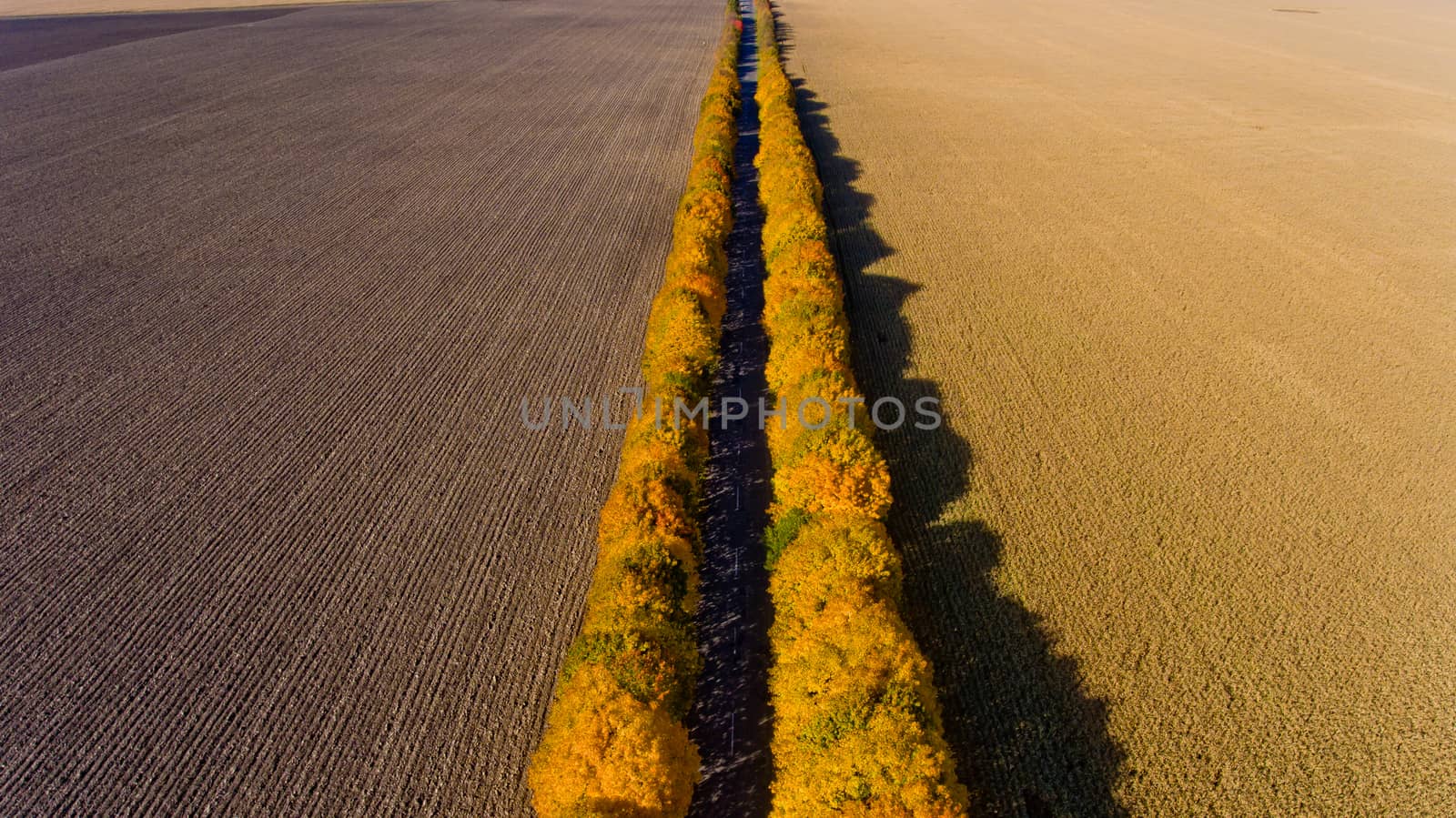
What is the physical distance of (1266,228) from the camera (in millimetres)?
34969

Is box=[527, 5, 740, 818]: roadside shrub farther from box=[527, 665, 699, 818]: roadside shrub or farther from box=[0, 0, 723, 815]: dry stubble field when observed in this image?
box=[0, 0, 723, 815]: dry stubble field

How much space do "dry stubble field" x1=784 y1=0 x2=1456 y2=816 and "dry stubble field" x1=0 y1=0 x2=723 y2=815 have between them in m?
11.3

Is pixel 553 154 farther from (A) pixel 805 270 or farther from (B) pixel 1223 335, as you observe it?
(B) pixel 1223 335

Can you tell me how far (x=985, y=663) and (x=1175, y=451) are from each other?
Answer: 11240 mm

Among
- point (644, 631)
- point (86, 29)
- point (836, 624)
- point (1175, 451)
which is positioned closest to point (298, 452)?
point (644, 631)

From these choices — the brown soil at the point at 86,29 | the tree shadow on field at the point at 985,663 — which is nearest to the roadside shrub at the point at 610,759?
the tree shadow on field at the point at 985,663

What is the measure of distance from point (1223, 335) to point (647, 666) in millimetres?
27142

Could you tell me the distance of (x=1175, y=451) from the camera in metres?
20.8

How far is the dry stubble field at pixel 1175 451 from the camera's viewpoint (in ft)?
46.1

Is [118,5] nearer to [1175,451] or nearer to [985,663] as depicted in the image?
[985,663]

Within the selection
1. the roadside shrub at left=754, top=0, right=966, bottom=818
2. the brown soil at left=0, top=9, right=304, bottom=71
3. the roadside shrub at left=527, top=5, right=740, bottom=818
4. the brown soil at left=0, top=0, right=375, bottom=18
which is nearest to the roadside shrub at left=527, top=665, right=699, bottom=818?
the roadside shrub at left=527, top=5, right=740, bottom=818

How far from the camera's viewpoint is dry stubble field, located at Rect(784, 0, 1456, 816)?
14055 millimetres

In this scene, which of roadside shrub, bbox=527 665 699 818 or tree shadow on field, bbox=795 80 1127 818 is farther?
tree shadow on field, bbox=795 80 1127 818

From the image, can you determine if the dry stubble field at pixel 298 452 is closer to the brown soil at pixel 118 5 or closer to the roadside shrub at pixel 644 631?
the roadside shrub at pixel 644 631
